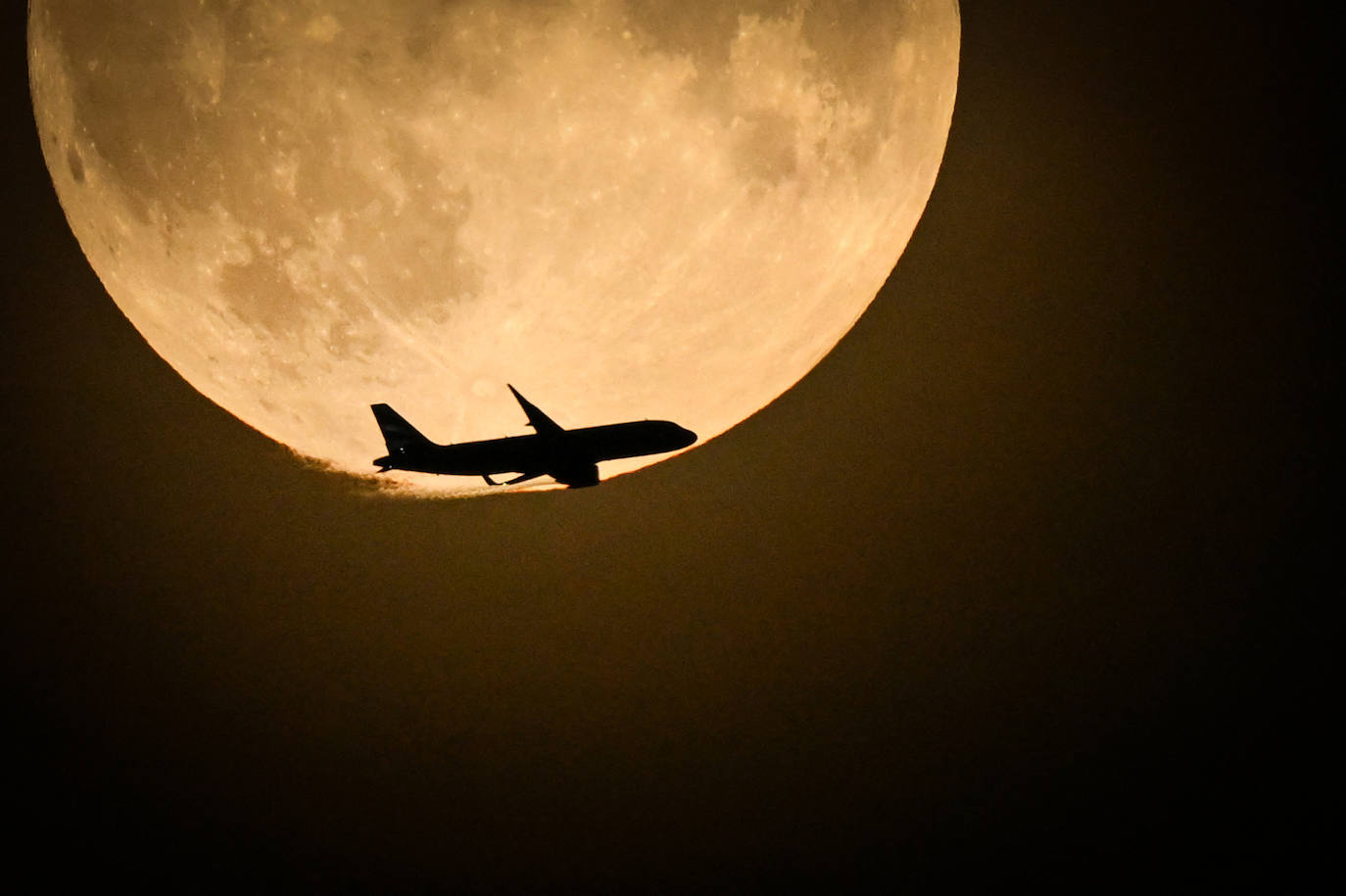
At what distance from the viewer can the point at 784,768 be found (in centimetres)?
132

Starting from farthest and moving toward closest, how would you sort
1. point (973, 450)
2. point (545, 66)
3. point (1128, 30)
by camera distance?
point (973, 450)
point (1128, 30)
point (545, 66)

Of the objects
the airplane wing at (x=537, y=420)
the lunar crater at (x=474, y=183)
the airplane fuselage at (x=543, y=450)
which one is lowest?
the airplane fuselage at (x=543, y=450)

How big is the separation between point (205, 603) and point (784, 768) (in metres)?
0.81

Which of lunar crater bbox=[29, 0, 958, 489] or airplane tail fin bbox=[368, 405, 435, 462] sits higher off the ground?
lunar crater bbox=[29, 0, 958, 489]

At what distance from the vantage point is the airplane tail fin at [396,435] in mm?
686

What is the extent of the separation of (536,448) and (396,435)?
108mm

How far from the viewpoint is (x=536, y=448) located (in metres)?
0.66

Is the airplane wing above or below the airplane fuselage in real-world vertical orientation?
above

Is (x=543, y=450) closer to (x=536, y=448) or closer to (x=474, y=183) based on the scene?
(x=536, y=448)

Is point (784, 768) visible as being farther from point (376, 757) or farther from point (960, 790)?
point (376, 757)

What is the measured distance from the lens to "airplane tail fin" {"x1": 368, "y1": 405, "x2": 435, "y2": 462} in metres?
0.69

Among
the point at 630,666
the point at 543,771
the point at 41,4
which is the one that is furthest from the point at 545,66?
the point at 543,771

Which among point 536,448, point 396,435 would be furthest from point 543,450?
point 396,435

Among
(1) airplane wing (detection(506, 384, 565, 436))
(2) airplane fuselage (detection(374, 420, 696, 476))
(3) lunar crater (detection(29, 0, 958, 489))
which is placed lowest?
(2) airplane fuselage (detection(374, 420, 696, 476))
